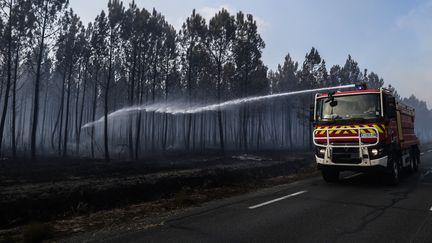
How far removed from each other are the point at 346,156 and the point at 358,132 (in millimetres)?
870

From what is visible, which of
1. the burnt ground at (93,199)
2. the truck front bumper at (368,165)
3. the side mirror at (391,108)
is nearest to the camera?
the burnt ground at (93,199)

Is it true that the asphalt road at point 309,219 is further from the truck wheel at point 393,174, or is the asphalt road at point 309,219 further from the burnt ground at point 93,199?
the burnt ground at point 93,199

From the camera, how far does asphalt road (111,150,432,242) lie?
19.2 feet

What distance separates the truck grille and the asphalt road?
3.08ft

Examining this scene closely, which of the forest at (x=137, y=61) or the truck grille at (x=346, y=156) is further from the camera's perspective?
the forest at (x=137, y=61)

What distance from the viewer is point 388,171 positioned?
11.1 m

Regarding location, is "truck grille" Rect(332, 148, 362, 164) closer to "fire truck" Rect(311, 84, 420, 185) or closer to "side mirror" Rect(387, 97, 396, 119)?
"fire truck" Rect(311, 84, 420, 185)

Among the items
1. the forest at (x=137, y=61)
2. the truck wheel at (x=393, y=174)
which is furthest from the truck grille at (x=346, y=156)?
the forest at (x=137, y=61)

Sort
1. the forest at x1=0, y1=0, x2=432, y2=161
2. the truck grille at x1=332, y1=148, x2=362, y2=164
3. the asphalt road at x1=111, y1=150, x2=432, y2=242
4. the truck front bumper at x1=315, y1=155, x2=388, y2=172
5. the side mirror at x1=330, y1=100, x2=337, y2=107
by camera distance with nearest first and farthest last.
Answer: the asphalt road at x1=111, y1=150, x2=432, y2=242 → the truck front bumper at x1=315, y1=155, x2=388, y2=172 → the truck grille at x1=332, y1=148, x2=362, y2=164 → the side mirror at x1=330, y1=100, x2=337, y2=107 → the forest at x1=0, y1=0, x2=432, y2=161

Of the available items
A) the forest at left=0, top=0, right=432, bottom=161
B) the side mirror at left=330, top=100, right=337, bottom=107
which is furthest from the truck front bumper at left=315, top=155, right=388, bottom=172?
the forest at left=0, top=0, right=432, bottom=161

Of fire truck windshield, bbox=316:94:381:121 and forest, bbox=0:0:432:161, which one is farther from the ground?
forest, bbox=0:0:432:161

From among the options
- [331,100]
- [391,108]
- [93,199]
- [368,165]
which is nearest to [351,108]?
[331,100]

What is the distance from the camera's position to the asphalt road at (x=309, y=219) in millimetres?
5844

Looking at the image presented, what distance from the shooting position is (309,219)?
7.04 metres
